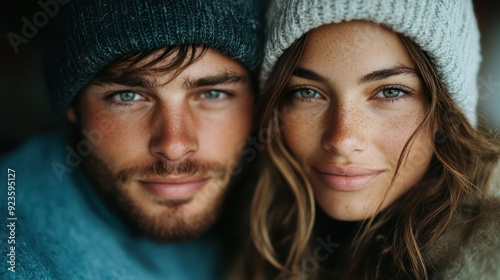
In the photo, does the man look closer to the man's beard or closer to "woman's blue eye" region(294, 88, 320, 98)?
the man's beard

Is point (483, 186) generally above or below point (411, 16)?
below

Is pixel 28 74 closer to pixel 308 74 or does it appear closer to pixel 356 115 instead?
pixel 308 74

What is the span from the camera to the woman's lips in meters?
1.04

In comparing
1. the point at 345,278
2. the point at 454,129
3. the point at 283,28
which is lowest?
the point at 345,278

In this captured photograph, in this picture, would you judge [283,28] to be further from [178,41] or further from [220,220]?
[220,220]

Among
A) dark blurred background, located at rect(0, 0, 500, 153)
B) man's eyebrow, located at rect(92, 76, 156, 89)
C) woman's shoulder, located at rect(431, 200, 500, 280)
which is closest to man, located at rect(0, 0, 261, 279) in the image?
man's eyebrow, located at rect(92, 76, 156, 89)

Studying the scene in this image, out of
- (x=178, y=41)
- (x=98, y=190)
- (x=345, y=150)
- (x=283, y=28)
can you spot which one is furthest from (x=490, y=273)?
(x=98, y=190)

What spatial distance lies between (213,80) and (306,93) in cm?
22

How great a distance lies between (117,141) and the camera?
1.14 metres

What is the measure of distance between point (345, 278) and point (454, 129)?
1.47ft

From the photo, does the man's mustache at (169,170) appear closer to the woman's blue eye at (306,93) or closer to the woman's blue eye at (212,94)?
the woman's blue eye at (212,94)

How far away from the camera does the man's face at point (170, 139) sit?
109 cm

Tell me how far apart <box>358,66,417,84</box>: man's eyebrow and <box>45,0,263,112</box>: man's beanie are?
29 centimetres

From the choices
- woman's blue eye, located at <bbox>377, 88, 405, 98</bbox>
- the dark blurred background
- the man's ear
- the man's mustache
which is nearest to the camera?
woman's blue eye, located at <bbox>377, 88, 405, 98</bbox>
